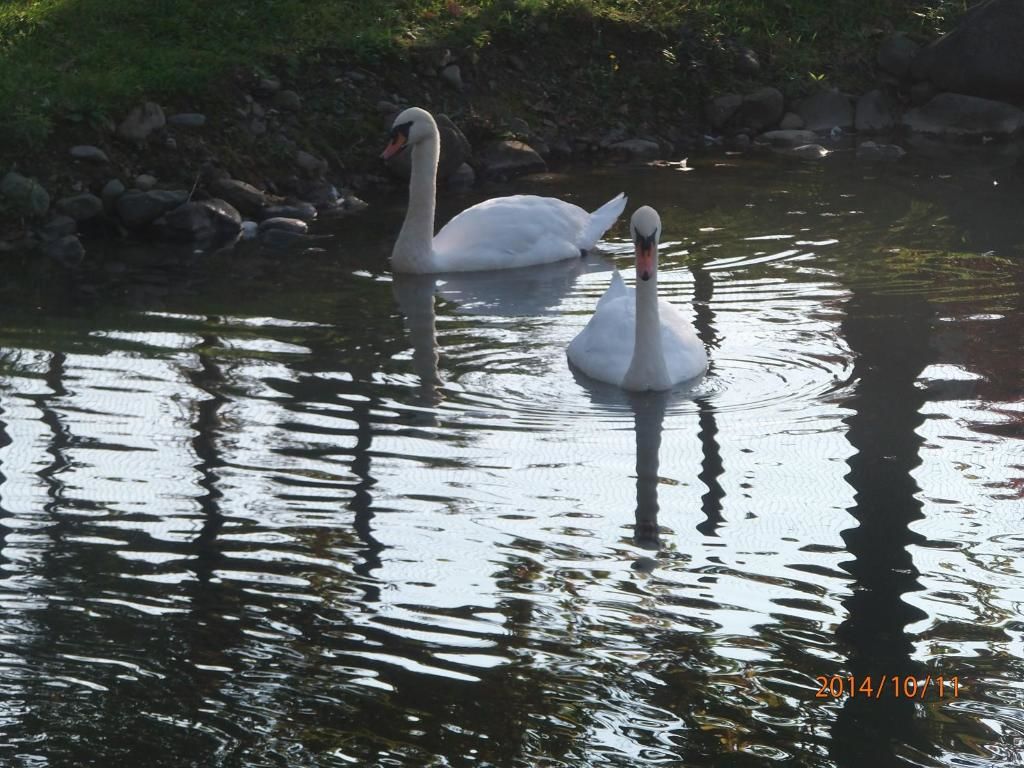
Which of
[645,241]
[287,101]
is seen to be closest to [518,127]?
[287,101]

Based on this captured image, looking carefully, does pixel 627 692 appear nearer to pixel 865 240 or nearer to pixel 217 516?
pixel 217 516

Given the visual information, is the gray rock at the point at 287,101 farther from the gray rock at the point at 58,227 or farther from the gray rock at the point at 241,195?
the gray rock at the point at 58,227

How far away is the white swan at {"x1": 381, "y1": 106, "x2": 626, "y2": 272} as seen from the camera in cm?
1013

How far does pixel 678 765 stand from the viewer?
387 cm

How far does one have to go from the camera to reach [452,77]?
13.6m

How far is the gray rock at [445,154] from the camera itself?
12703mm

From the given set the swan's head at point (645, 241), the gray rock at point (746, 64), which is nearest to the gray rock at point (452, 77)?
the gray rock at point (746, 64)

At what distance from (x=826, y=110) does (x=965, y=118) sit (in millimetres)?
1309

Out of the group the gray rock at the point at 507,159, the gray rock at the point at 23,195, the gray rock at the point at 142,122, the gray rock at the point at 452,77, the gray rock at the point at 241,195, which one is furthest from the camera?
the gray rock at the point at 452,77

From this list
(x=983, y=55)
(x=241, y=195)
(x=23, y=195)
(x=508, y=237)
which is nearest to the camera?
(x=508, y=237)

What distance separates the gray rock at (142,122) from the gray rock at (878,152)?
5.96 meters

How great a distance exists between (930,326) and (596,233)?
10.3 feet

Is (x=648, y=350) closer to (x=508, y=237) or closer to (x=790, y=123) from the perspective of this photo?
(x=508, y=237)

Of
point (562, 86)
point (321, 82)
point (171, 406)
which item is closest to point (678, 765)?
point (171, 406)
